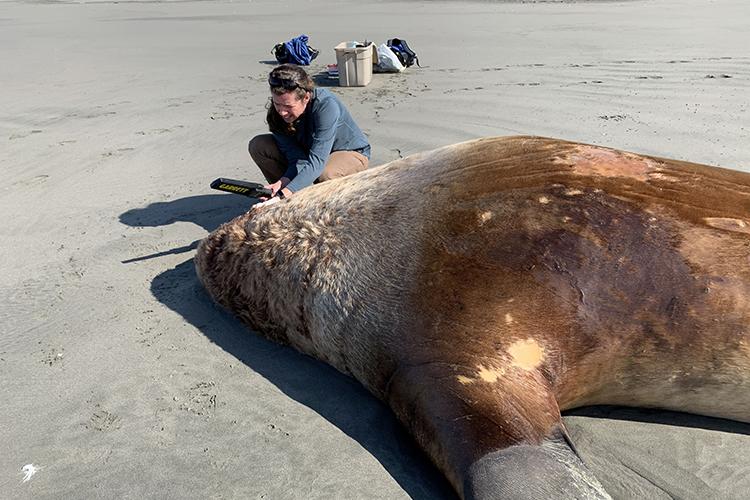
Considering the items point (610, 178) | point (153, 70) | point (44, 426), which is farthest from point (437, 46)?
point (44, 426)

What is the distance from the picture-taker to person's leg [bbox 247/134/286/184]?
4727mm

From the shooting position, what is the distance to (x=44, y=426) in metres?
2.73

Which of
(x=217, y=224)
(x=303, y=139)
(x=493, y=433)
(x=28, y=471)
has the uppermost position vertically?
(x=303, y=139)

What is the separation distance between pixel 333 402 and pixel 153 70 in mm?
7994

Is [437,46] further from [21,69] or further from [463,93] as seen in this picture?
[21,69]

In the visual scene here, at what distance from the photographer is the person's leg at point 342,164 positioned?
4434 millimetres

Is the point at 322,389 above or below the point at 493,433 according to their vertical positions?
below

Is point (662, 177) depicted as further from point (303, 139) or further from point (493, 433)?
point (303, 139)

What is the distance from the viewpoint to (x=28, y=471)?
249cm

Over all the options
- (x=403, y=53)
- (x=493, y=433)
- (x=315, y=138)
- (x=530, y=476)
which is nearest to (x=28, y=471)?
(x=493, y=433)

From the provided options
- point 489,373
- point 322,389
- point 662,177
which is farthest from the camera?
point 322,389

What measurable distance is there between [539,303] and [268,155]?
9.59 ft

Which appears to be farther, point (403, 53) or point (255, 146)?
point (403, 53)

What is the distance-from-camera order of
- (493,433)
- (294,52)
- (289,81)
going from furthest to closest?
(294,52), (289,81), (493,433)
